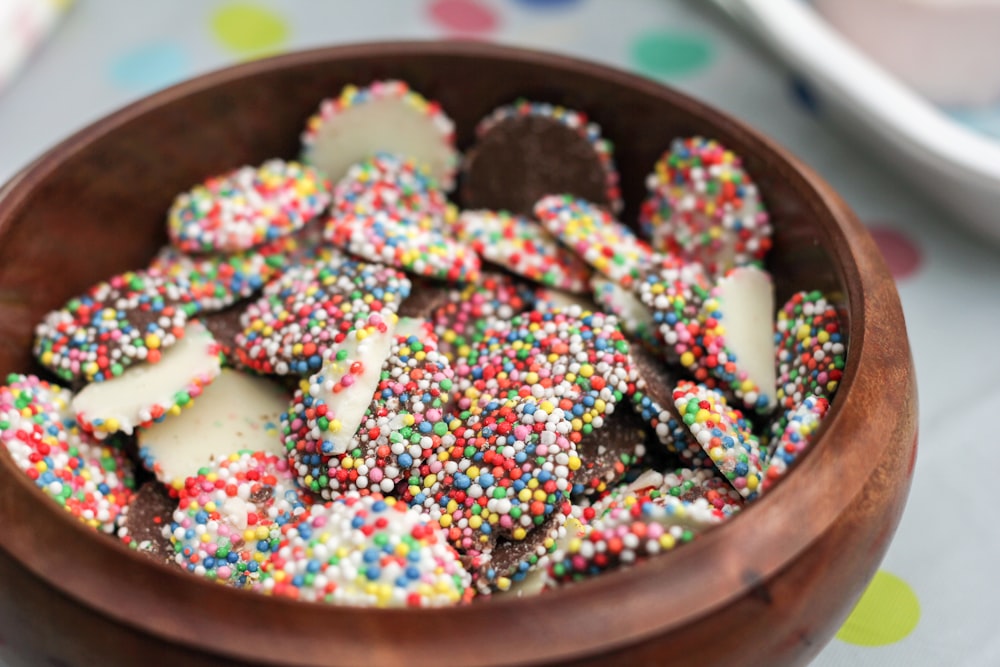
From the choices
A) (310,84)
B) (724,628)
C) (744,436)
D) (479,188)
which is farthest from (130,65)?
(724,628)

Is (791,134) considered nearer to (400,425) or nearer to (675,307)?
(675,307)

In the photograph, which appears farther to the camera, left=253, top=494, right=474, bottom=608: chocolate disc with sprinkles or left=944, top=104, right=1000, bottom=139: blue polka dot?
left=944, top=104, right=1000, bottom=139: blue polka dot

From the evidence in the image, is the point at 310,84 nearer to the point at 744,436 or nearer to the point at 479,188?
the point at 479,188

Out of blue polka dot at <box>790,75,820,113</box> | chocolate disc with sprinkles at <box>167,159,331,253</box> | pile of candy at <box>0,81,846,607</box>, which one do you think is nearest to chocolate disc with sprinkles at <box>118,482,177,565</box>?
pile of candy at <box>0,81,846,607</box>

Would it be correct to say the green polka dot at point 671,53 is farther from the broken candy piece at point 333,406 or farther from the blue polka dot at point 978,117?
the broken candy piece at point 333,406

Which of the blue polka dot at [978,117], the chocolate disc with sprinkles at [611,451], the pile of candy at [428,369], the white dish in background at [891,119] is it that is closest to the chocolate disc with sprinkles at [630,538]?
the pile of candy at [428,369]

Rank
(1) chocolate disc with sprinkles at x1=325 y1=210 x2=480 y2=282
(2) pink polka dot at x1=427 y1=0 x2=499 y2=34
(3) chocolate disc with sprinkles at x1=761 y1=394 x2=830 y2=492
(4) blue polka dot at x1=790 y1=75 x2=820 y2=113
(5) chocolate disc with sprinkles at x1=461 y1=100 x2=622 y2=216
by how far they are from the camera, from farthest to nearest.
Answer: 1. (2) pink polka dot at x1=427 y1=0 x2=499 y2=34
2. (4) blue polka dot at x1=790 y1=75 x2=820 y2=113
3. (5) chocolate disc with sprinkles at x1=461 y1=100 x2=622 y2=216
4. (1) chocolate disc with sprinkles at x1=325 y1=210 x2=480 y2=282
5. (3) chocolate disc with sprinkles at x1=761 y1=394 x2=830 y2=492

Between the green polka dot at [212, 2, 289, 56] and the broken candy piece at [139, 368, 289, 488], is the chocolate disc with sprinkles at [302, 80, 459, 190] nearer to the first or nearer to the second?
the broken candy piece at [139, 368, 289, 488]
